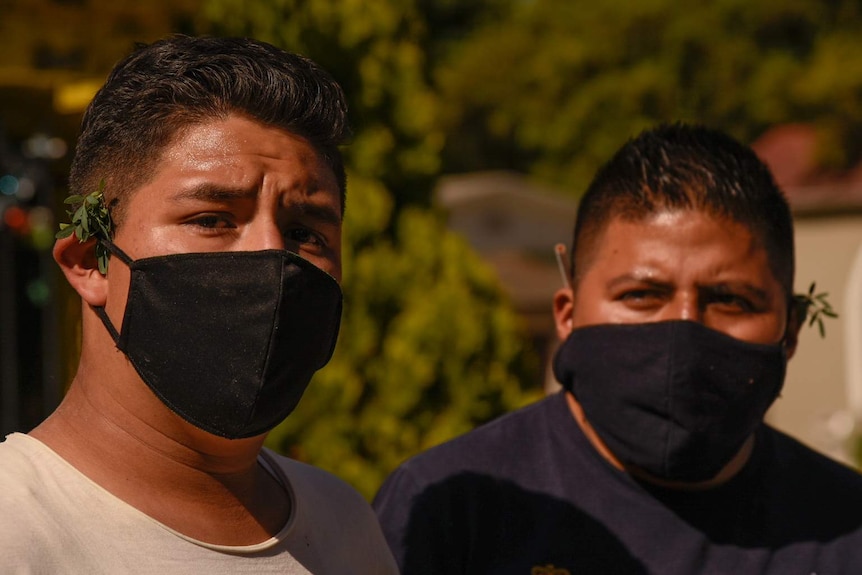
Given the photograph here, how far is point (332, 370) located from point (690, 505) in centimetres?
229

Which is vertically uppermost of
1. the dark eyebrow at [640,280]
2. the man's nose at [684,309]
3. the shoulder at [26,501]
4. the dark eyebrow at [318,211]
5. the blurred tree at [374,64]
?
the blurred tree at [374,64]

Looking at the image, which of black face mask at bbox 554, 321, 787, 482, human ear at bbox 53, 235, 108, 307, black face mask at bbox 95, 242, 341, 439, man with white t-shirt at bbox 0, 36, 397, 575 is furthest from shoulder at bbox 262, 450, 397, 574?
black face mask at bbox 554, 321, 787, 482

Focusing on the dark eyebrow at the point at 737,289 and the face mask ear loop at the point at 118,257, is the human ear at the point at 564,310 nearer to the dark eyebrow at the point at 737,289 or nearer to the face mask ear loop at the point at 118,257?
the dark eyebrow at the point at 737,289

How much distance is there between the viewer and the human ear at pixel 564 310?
10.8ft

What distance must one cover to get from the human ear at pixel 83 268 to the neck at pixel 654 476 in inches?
58.1

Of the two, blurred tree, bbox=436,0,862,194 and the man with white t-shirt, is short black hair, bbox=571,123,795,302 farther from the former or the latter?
blurred tree, bbox=436,0,862,194

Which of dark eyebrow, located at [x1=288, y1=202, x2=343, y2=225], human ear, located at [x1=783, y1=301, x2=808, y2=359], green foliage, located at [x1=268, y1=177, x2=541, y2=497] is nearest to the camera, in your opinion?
dark eyebrow, located at [x1=288, y1=202, x2=343, y2=225]

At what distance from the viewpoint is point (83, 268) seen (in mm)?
2129

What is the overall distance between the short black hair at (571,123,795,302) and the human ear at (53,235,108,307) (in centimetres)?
148

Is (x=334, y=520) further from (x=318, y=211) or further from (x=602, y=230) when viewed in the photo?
(x=602, y=230)

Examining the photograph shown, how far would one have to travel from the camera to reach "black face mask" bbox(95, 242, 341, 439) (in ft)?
6.69

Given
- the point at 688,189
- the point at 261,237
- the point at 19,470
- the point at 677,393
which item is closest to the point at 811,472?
the point at 677,393

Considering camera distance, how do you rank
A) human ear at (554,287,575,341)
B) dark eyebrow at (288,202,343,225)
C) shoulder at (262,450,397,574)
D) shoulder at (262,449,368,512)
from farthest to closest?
human ear at (554,287,575,341), shoulder at (262,449,368,512), shoulder at (262,450,397,574), dark eyebrow at (288,202,343,225)

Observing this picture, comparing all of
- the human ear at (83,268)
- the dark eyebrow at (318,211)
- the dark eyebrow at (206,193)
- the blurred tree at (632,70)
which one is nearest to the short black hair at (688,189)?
the dark eyebrow at (318,211)
